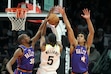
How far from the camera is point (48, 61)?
27.3ft

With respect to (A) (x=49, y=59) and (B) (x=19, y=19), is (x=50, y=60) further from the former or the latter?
(B) (x=19, y=19)

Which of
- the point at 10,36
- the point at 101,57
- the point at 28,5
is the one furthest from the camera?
the point at 10,36

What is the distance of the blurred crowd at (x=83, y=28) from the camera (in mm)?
11953

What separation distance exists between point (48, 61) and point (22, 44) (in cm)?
62

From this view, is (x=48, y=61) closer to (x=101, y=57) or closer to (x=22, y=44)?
(x=22, y=44)

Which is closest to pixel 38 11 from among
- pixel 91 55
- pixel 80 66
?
pixel 91 55

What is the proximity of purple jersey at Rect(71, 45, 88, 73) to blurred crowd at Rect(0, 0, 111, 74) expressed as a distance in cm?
265

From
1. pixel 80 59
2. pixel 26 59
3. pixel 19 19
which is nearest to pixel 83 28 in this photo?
pixel 19 19

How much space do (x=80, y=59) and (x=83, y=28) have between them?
4.52 meters

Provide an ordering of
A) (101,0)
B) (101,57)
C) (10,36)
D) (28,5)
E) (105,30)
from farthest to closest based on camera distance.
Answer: (101,0) < (105,30) < (10,36) < (101,57) < (28,5)

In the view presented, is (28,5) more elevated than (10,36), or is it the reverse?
(28,5)

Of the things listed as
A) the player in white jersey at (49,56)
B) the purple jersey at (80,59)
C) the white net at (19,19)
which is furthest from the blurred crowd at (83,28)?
the player in white jersey at (49,56)

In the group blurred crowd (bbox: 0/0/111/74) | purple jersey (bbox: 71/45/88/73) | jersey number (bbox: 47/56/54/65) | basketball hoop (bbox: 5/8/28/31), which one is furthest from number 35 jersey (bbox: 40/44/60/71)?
blurred crowd (bbox: 0/0/111/74)

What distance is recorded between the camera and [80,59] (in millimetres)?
8703
